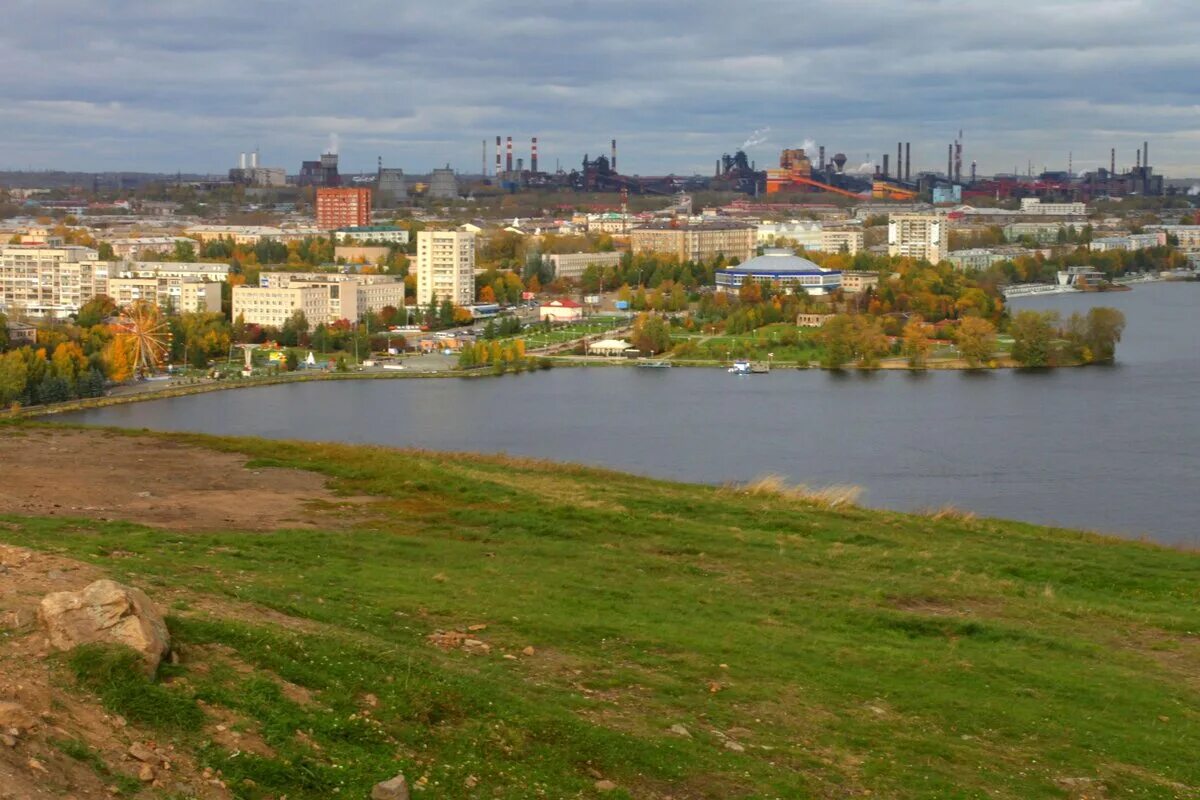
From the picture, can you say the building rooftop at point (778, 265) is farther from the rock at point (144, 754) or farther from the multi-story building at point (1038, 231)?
the rock at point (144, 754)

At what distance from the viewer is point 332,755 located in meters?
1.66

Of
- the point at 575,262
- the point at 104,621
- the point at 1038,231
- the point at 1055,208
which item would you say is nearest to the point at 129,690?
the point at 104,621

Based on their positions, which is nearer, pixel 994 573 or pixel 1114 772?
pixel 1114 772

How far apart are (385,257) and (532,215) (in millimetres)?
15082

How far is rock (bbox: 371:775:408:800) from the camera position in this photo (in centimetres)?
159

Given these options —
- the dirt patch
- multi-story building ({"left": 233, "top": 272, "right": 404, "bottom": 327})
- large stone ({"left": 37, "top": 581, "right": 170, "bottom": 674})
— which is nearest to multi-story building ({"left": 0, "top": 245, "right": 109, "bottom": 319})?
multi-story building ({"left": 233, "top": 272, "right": 404, "bottom": 327})

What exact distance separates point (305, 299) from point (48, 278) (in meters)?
3.82

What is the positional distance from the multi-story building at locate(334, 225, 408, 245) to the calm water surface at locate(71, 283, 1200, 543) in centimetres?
1215

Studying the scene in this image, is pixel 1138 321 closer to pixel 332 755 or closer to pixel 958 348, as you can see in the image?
pixel 958 348

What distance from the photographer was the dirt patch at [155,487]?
3.06 m

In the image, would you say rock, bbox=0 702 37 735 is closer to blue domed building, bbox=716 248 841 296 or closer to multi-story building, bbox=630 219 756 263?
blue domed building, bbox=716 248 841 296

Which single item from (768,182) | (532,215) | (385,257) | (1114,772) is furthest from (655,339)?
(768,182)

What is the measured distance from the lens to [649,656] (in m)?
2.28

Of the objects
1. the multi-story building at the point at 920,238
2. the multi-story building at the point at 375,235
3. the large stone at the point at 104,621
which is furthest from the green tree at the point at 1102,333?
the multi-story building at the point at 375,235
